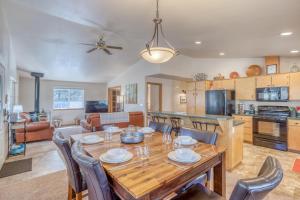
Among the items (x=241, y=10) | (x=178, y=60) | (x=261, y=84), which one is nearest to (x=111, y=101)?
(x=178, y=60)

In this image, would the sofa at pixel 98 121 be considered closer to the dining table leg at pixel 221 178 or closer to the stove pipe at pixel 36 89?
the stove pipe at pixel 36 89

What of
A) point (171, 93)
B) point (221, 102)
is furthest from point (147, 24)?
point (171, 93)

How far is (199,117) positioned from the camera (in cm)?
338

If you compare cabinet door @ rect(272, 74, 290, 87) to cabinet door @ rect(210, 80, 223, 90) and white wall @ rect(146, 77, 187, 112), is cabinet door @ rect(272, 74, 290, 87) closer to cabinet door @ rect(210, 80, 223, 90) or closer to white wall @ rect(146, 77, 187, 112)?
cabinet door @ rect(210, 80, 223, 90)

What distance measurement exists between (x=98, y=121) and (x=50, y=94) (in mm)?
4342

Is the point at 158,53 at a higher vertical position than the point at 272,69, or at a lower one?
lower

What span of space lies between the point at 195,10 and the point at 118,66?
16.9 ft

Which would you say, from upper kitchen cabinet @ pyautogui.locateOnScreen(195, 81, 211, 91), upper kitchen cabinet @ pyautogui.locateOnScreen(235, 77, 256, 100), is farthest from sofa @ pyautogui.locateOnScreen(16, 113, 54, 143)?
upper kitchen cabinet @ pyautogui.locateOnScreen(235, 77, 256, 100)

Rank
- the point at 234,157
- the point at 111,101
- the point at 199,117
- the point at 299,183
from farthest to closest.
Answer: the point at 111,101 < the point at 199,117 < the point at 234,157 < the point at 299,183

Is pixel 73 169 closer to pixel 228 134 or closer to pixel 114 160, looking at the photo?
pixel 114 160

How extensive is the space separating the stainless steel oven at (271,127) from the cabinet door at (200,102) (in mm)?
1753

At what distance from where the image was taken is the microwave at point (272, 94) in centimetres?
434

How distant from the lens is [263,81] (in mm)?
4727

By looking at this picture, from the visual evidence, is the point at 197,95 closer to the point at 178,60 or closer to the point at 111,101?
the point at 178,60
